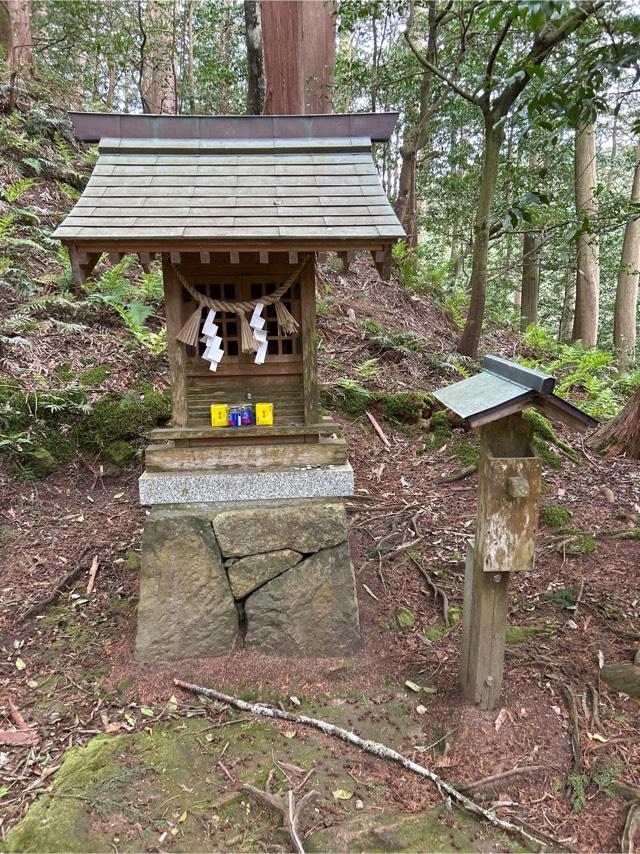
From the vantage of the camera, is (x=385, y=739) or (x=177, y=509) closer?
(x=385, y=739)

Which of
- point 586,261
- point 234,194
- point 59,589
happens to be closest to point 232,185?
point 234,194

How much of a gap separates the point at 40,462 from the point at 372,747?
180 inches

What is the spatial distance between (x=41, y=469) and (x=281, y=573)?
3344 mm

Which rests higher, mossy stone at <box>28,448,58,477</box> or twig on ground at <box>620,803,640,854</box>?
mossy stone at <box>28,448,58,477</box>

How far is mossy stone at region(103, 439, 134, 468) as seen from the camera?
6031 millimetres

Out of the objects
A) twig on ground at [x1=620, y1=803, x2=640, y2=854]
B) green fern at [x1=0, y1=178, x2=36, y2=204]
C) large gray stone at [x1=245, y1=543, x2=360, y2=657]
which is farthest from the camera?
green fern at [x1=0, y1=178, x2=36, y2=204]

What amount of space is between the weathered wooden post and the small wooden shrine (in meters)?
1.10

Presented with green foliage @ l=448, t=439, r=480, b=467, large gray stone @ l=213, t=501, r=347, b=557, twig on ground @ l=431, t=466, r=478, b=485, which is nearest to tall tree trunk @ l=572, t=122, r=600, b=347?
green foliage @ l=448, t=439, r=480, b=467

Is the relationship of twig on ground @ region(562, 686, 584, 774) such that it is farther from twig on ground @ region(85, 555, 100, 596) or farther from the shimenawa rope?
twig on ground @ region(85, 555, 100, 596)

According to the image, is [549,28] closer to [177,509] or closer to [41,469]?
[177,509]

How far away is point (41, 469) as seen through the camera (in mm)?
5766

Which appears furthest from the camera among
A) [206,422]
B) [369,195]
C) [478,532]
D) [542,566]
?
[542,566]

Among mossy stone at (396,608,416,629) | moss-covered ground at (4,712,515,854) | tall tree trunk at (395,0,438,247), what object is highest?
tall tree trunk at (395,0,438,247)

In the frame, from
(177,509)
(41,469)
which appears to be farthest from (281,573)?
(41,469)
